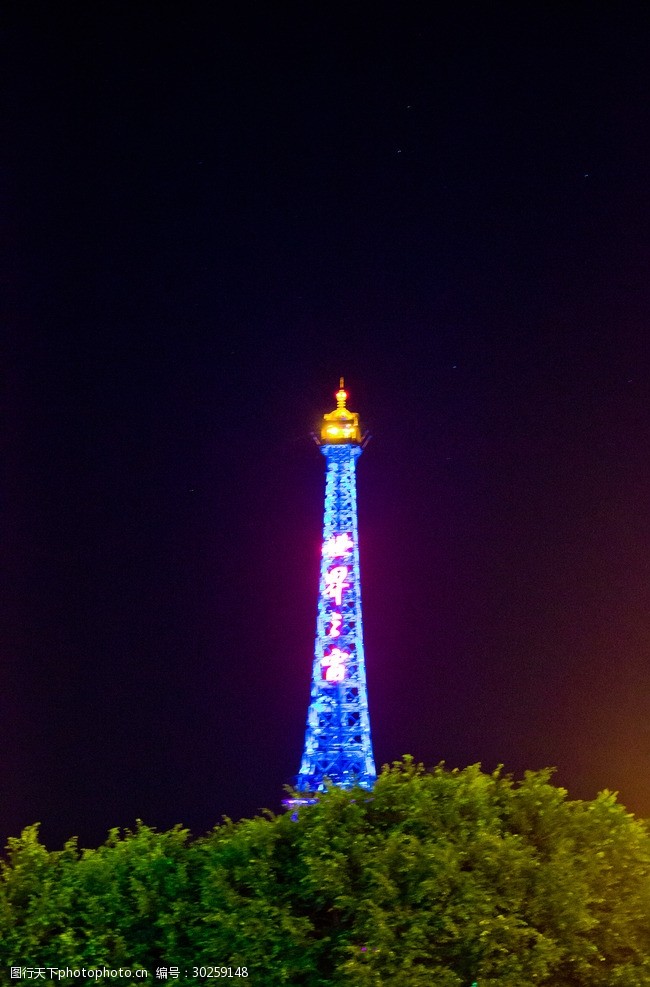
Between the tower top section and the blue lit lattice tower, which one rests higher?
the tower top section

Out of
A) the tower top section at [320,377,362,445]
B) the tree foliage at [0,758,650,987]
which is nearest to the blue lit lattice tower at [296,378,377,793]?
the tower top section at [320,377,362,445]

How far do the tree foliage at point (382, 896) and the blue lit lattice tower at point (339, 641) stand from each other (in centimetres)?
3532

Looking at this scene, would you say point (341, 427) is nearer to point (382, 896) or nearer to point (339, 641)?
point (339, 641)

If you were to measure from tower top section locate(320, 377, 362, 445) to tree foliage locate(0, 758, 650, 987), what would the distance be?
4409cm

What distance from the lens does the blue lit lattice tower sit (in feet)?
194

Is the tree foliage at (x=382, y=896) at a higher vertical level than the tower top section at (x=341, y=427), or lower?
lower

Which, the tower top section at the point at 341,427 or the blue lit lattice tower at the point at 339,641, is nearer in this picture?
the blue lit lattice tower at the point at 339,641

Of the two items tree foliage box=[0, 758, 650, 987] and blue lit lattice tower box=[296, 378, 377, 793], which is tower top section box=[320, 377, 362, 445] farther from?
tree foliage box=[0, 758, 650, 987]

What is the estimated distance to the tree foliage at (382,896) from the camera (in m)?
19.5

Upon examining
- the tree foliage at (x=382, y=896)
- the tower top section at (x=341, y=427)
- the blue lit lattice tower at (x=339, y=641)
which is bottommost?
the tree foliage at (x=382, y=896)

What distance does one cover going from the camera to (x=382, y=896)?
19688mm

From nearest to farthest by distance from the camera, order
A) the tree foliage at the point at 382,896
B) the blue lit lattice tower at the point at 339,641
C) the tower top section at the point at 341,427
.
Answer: the tree foliage at the point at 382,896 → the blue lit lattice tower at the point at 339,641 → the tower top section at the point at 341,427

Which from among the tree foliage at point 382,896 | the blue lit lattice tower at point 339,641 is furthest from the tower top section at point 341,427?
the tree foliage at point 382,896

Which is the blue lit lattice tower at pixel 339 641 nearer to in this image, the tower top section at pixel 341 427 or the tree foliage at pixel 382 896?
the tower top section at pixel 341 427
